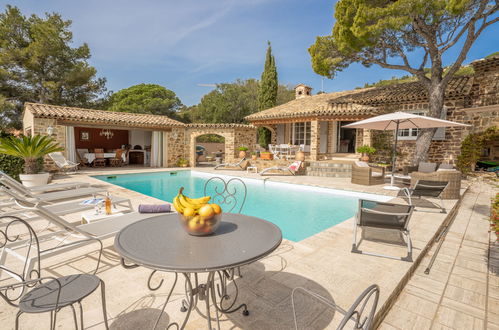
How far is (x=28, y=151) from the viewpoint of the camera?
25.3ft

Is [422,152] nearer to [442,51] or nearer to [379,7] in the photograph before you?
[442,51]

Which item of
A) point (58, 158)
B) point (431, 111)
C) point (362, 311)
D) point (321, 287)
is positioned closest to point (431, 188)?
point (321, 287)

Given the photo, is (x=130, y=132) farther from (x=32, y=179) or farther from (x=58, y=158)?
(x=32, y=179)

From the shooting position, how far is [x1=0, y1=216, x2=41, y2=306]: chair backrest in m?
1.91

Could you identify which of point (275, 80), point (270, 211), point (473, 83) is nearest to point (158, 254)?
point (270, 211)

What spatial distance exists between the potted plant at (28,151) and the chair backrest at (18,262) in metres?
4.37

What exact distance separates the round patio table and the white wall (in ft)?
61.8

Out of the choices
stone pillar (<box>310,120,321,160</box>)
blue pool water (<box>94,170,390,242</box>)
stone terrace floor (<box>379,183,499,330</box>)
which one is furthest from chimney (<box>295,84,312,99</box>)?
stone terrace floor (<box>379,183,499,330</box>)

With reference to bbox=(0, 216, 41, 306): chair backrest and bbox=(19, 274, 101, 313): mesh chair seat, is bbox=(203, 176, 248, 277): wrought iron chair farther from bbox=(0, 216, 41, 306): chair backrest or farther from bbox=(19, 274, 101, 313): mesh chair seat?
bbox=(0, 216, 41, 306): chair backrest

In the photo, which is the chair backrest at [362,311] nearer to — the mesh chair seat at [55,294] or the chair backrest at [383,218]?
A: the mesh chair seat at [55,294]

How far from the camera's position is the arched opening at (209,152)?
60.4 ft

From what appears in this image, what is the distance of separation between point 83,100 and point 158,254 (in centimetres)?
2691

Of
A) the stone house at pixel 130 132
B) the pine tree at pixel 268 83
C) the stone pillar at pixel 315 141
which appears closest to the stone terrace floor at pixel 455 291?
the stone pillar at pixel 315 141

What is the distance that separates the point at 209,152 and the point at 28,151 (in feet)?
55.0
